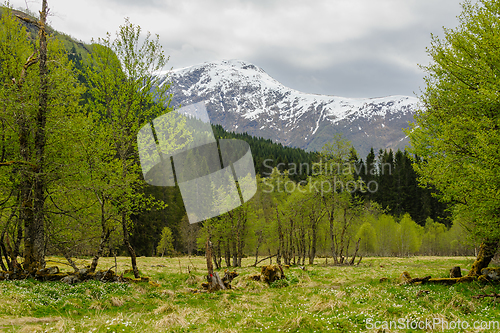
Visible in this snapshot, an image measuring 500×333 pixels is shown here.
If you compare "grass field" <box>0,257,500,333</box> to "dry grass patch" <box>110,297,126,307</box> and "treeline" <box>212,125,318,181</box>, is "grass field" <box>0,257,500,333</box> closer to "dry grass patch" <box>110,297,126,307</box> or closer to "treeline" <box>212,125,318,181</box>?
"dry grass patch" <box>110,297,126,307</box>

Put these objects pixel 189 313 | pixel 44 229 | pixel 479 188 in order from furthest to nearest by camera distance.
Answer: pixel 44 229 → pixel 479 188 → pixel 189 313

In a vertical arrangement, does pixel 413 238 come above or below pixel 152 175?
below

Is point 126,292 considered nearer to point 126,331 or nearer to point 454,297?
point 126,331

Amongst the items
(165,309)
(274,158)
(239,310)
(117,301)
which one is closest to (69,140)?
(117,301)

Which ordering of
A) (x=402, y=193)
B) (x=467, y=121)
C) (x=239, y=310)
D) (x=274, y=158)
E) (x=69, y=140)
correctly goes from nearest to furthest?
(x=239, y=310) → (x=467, y=121) → (x=69, y=140) → (x=402, y=193) → (x=274, y=158)

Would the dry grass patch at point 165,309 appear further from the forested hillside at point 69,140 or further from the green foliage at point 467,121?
the green foliage at point 467,121

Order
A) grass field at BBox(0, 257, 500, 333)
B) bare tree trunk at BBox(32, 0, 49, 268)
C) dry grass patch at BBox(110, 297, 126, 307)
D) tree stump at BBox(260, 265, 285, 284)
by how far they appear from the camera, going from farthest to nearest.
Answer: tree stump at BBox(260, 265, 285, 284) → bare tree trunk at BBox(32, 0, 49, 268) → dry grass patch at BBox(110, 297, 126, 307) → grass field at BBox(0, 257, 500, 333)

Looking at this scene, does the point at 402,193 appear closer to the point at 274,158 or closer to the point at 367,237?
the point at 367,237

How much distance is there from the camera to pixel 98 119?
64.6ft

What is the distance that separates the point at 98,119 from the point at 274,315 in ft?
57.3

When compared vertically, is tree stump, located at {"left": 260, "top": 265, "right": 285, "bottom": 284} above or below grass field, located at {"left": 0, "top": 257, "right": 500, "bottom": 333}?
below

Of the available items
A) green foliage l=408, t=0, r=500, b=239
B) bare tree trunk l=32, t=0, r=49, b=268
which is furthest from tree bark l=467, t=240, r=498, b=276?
bare tree trunk l=32, t=0, r=49, b=268

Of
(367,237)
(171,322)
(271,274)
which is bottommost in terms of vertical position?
(367,237)

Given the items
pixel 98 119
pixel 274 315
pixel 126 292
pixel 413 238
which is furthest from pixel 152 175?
pixel 413 238
